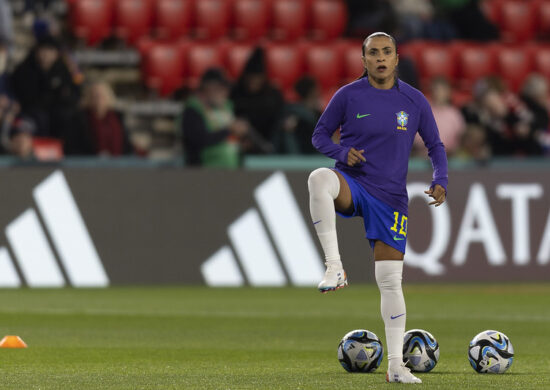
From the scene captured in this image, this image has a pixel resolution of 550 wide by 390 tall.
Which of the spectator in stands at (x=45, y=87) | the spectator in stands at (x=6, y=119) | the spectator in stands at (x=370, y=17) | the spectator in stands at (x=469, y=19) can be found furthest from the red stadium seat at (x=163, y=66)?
the spectator in stands at (x=469, y=19)

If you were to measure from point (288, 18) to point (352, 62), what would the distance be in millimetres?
1557

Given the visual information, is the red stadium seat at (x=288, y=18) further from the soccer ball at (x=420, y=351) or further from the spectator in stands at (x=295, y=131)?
the soccer ball at (x=420, y=351)

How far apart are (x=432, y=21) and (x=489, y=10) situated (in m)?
1.51

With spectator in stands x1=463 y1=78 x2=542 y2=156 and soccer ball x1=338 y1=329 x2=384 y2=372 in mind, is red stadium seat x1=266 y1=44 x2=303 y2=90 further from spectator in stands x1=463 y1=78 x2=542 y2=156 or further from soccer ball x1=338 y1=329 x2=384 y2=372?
soccer ball x1=338 y1=329 x2=384 y2=372

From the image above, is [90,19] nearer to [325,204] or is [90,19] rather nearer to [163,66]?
[163,66]

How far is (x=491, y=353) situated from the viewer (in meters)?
8.20

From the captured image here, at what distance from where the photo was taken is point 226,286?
16109 millimetres

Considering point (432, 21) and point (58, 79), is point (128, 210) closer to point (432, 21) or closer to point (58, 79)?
point (58, 79)

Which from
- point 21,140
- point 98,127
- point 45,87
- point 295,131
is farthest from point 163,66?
point 21,140

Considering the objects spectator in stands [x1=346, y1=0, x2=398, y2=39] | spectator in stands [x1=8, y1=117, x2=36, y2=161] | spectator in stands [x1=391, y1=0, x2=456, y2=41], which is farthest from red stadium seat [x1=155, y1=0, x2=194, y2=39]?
spectator in stands [x1=8, y1=117, x2=36, y2=161]

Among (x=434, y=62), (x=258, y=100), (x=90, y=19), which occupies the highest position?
(x=90, y=19)

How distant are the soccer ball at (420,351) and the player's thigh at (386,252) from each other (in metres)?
0.75

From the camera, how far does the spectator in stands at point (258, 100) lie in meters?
17.8

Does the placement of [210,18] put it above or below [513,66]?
above
